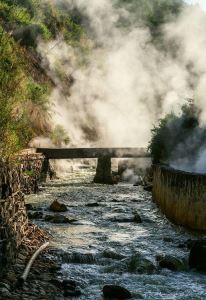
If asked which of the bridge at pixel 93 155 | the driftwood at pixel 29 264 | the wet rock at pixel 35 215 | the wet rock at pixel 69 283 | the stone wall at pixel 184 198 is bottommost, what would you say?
the wet rock at pixel 69 283

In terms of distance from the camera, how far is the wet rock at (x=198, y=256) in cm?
1109

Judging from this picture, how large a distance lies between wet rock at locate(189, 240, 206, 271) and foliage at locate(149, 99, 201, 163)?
12.5m

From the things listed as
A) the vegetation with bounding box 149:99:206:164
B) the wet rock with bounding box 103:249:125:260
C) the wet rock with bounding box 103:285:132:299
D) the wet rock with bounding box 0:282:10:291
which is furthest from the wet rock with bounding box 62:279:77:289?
the vegetation with bounding box 149:99:206:164

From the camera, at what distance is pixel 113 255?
12.0m

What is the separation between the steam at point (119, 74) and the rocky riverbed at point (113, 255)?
23.6 m

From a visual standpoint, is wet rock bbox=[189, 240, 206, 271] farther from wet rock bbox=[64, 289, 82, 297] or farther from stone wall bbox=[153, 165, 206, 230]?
wet rock bbox=[64, 289, 82, 297]

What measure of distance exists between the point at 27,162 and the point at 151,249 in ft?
45.2

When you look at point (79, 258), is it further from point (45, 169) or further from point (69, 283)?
point (45, 169)

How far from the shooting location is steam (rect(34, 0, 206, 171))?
165ft

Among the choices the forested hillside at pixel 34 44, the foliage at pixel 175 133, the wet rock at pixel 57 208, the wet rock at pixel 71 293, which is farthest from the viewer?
the foliage at pixel 175 133

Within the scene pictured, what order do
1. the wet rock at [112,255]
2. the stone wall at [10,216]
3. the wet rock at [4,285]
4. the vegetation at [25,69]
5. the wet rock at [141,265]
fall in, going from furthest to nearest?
the vegetation at [25,69] < the wet rock at [112,255] < the wet rock at [141,265] < the stone wall at [10,216] < the wet rock at [4,285]

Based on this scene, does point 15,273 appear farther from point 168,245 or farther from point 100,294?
point 168,245

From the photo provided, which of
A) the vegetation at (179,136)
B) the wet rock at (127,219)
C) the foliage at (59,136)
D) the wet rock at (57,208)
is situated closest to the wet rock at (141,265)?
the wet rock at (127,219)

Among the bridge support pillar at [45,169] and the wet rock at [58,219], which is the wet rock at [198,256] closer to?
the wet rock at [58,219]
